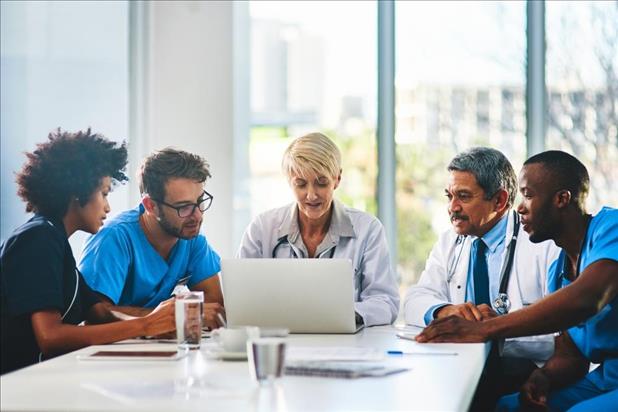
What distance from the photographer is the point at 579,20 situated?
5270 millimetres

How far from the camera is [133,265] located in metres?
3.53

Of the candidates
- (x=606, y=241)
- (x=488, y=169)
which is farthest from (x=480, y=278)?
(x=606, y=241)

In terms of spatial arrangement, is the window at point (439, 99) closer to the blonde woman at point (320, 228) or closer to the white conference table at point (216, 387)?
the blonde woman at point (320, 228)

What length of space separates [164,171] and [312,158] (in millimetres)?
587

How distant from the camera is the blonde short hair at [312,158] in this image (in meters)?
3.82

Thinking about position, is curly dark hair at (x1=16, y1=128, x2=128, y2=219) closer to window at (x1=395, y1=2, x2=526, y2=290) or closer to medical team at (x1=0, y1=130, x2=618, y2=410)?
medical team at (x1=0, y1=130, x2=618, y2=410)

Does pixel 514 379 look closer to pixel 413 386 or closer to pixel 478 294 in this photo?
pixel 478 294

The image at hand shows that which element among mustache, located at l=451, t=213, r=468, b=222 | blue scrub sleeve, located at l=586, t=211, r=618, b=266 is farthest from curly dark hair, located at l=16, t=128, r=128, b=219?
blue scrub sleeve, located at l=586, t=211, r=618, b=266

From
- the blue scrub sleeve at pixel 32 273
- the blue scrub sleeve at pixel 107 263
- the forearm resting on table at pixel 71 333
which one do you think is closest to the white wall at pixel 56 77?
the blue scrub sleeve at pixel 107 263

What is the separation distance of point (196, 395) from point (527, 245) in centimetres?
187

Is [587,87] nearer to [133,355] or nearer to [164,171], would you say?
[164,171]

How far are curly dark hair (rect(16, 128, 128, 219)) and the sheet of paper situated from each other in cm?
90

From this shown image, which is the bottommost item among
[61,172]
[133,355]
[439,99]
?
[133,355]

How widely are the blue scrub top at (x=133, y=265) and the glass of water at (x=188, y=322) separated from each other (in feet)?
2.33
